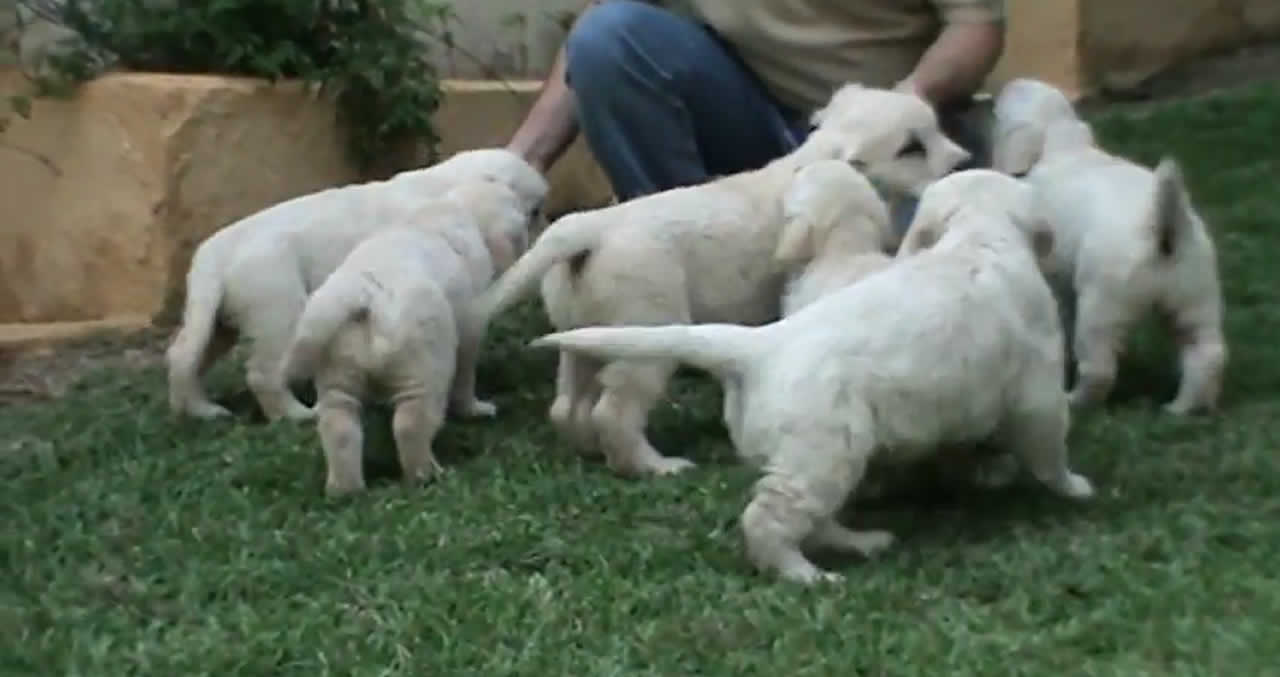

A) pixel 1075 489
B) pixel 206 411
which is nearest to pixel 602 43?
pixel 206 411

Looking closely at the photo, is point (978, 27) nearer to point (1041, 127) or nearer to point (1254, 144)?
point (1041, 127)

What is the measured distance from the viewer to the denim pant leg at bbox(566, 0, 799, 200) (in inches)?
149

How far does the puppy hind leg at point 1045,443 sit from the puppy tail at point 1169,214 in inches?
20.0

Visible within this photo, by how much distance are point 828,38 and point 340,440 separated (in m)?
1.50

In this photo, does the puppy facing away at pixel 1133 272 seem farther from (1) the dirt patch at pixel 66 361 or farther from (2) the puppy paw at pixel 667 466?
(1) the dirt patch at pixel 66 361

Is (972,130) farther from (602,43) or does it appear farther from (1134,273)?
(1134,273)

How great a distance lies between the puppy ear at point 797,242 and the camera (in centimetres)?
279

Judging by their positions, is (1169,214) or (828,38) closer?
(1169,214)

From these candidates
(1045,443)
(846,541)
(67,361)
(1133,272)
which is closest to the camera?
(846,541)

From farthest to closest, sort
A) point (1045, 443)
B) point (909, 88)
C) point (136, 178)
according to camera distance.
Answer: point (136, 178) < point (909, 88) < point (1045, 443)

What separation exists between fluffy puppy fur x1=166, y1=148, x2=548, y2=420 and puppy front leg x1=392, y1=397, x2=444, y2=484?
18.1 inches

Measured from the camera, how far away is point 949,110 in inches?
145

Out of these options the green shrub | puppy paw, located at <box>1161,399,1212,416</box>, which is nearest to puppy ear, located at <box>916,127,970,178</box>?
puppy paw, located at <box>1161,399,1212,416</box>

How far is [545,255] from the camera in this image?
2.76 meters
